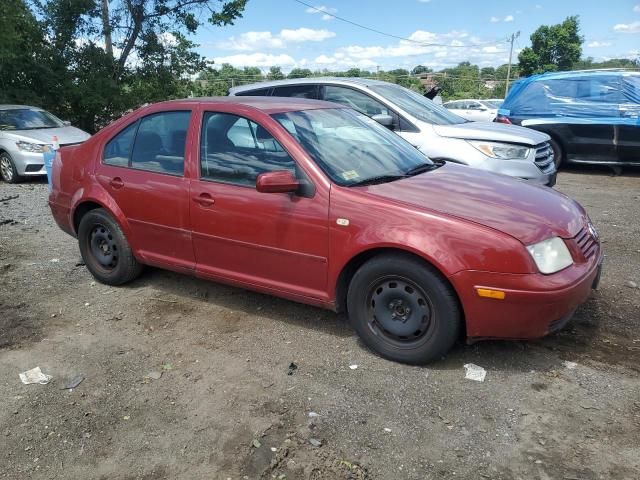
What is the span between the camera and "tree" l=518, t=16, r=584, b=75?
52.2m

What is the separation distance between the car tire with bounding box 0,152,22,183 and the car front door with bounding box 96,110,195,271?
6936 mm

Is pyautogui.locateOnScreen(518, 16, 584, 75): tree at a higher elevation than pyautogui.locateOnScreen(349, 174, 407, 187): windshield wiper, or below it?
higher

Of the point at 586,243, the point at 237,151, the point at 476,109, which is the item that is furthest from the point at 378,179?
the point at 476,109

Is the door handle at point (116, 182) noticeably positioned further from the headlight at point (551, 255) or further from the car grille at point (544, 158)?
the car grille at point (544, 158)

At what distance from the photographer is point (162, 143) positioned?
4.43 meters

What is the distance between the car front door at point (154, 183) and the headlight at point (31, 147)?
677cm

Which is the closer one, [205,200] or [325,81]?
[205,200]

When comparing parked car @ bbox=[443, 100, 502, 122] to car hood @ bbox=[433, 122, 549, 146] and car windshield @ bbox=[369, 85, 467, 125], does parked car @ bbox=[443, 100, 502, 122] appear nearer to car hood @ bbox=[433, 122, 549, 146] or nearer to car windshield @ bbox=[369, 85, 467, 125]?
car windshield @ bbox=[369, 85, 467, 125]

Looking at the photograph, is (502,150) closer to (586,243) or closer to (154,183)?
(586,243)

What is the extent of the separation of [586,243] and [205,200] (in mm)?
2616

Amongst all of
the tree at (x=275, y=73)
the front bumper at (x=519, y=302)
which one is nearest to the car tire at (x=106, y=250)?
the front bumper at (x=519, y=302)

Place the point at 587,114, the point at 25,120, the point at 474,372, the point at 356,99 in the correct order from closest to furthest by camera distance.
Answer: the point at 474,372 < the point at 356,99 < the point at 587,114 < the point at 25,120

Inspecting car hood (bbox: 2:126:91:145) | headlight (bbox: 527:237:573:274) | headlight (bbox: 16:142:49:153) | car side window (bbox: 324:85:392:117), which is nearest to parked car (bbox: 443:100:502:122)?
car hood (bbox: 2:126:91:145)

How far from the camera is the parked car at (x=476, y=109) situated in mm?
19750
